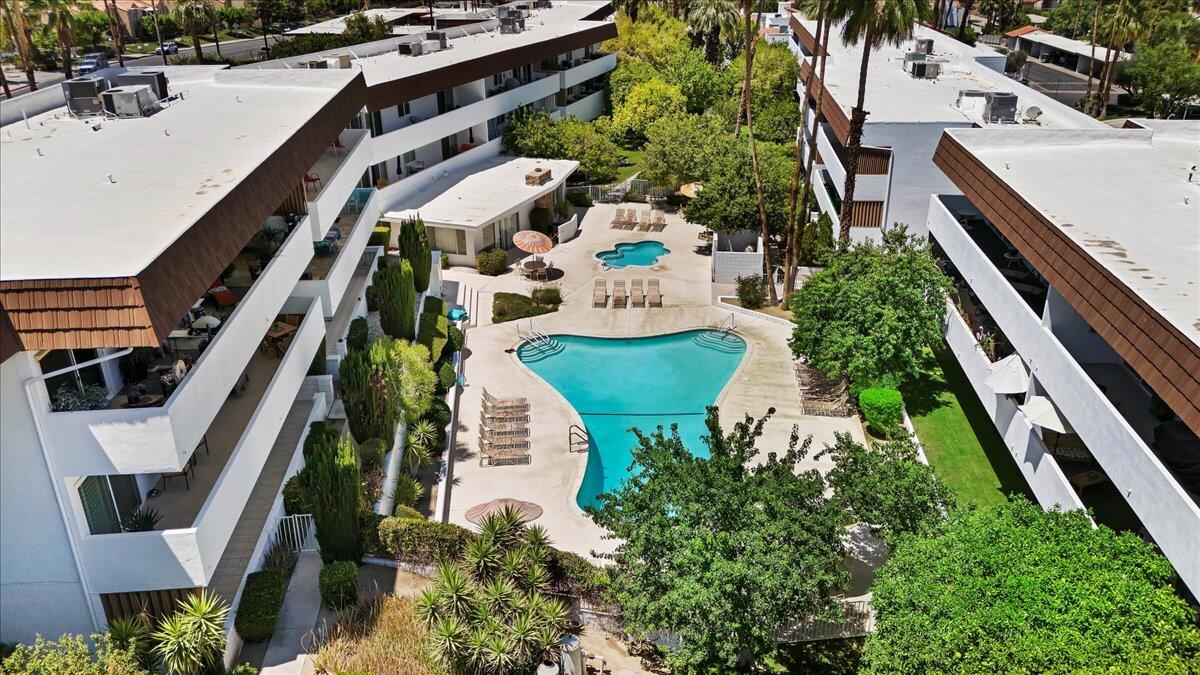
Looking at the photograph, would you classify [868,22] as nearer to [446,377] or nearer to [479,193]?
[446,377]

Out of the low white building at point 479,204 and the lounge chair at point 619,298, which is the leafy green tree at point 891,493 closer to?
the lounge chair at point 619,298

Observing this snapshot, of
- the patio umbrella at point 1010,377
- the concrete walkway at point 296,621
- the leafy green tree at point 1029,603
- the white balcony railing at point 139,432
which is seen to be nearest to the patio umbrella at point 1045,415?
the patio umbrella at point 1010,377

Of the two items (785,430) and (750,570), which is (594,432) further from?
(750,570)

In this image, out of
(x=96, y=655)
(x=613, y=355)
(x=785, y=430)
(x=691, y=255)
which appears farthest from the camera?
(x=691, y=255)

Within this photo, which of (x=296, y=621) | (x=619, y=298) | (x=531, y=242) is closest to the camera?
(x=296, y=621)

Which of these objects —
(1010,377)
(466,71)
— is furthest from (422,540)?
(466,71)

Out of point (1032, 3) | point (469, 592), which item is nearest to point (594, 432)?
point (469, 592)
